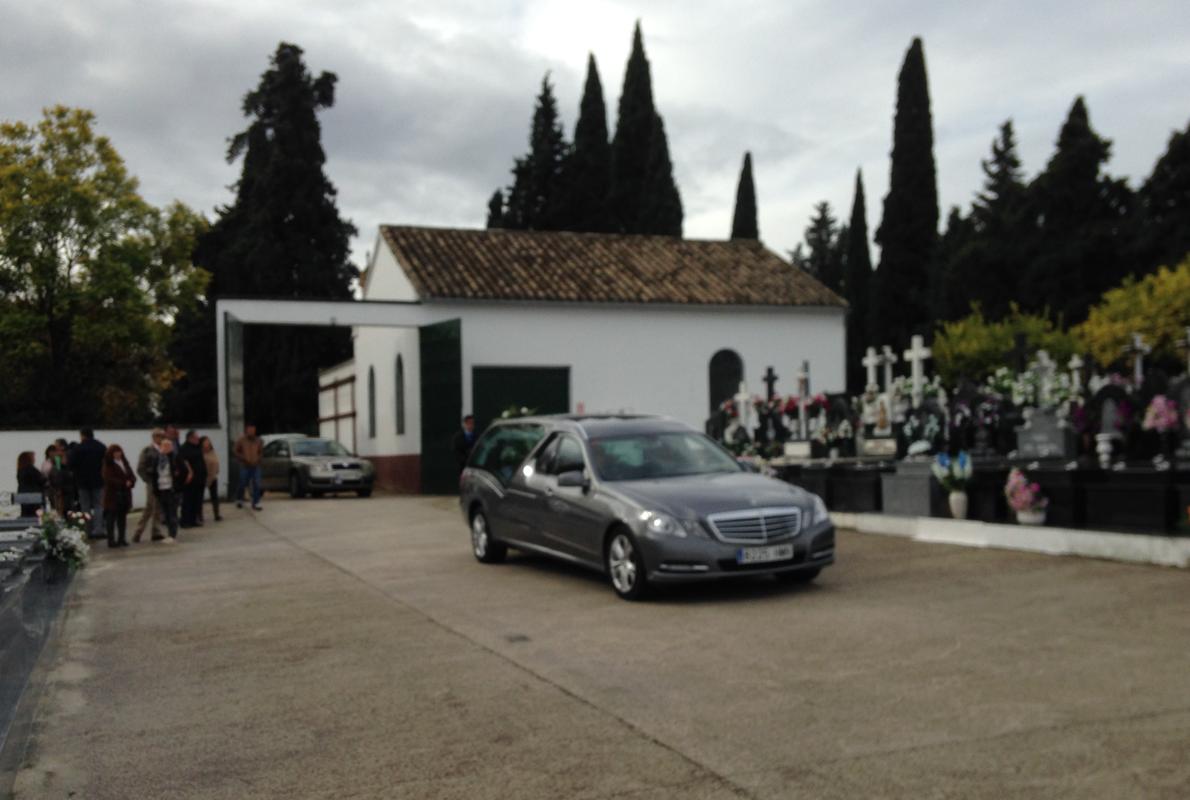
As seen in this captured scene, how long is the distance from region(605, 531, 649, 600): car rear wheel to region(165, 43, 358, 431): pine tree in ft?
120

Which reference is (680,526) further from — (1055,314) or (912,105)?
(912,105)

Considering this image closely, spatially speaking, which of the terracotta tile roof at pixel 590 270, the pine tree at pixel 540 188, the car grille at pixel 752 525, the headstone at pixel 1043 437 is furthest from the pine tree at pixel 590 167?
the car grille at pixel 752 525

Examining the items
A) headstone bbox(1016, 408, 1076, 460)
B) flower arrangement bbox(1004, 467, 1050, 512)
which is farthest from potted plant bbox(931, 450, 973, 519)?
headstone bbox(1016, 408, 1076, 460)

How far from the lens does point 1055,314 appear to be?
47.5 metres

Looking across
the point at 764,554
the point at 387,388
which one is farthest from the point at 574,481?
the point at 387,388

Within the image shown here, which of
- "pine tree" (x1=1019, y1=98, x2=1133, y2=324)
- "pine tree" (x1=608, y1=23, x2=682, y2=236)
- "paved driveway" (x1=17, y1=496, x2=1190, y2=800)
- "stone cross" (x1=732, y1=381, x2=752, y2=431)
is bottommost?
"paved driveway" (x1=17, y1=496, x2=1190, y2=800)

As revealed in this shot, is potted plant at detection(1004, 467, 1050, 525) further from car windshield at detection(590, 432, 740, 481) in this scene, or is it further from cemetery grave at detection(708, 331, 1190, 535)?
car windshield at detection(590, 432, 740, 481)

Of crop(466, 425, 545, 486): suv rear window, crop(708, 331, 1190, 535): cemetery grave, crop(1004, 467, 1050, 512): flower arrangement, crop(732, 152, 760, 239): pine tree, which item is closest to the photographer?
crop(708, 331, 1190, 535): cemetery grave

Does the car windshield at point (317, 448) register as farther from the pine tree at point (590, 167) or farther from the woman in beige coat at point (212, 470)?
the pine tree at point (590, 167)

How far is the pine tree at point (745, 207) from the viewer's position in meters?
57.0

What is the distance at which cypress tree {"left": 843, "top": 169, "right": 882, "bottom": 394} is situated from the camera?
57.7 m

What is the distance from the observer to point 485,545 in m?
13.4

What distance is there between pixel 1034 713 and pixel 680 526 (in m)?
4.37

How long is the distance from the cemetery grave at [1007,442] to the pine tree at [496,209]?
3692 cm
